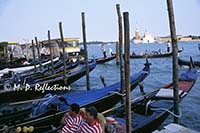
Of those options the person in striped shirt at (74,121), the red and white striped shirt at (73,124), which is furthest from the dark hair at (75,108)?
the red and white striped shirt at (73,124)

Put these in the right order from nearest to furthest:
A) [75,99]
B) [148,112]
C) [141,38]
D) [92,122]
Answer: [92,122] → [148,112] → [75,99] → [141,38]

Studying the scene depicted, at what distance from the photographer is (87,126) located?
13.5 ft

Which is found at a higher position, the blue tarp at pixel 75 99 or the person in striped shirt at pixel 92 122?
the person in striped shirt at pixel 92 122

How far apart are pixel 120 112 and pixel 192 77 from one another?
152 inches

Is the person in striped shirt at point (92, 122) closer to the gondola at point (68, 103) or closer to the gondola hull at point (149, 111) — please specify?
the gondola hull at point (149, 111)

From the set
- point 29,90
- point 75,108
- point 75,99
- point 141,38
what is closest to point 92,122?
Result: point 75,108

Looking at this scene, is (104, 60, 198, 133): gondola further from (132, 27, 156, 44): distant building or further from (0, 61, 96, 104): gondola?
(132, 27, 156, 44): distant building

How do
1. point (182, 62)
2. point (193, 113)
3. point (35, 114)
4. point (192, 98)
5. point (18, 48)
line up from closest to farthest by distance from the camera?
point (35, 114)
point (193, 113)
point (192, 98)
point (182, 62)
point (18, 48)

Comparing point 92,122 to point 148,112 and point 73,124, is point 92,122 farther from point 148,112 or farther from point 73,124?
point 148,112

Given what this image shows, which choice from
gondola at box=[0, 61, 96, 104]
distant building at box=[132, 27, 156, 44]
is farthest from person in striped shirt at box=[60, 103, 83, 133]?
distant building at box=[132, 27, 156, 44]

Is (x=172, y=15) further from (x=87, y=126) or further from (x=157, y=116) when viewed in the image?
(x=87, y=126)

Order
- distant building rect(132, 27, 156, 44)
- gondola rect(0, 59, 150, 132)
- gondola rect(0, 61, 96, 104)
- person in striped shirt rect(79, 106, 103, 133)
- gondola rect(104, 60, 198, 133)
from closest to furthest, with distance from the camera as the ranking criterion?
person in striped shirt rect(79, 106, 103, 133), gondola rect(104, 60, 198, 133), gondola rect(0, 59, 150, 132), gondola rect(0, 61, 96, 104), distant building rect(132, 27, 156, 44)

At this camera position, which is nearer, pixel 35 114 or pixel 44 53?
pixel 35 114

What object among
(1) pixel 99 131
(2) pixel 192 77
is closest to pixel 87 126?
(1) pixel 99 131
